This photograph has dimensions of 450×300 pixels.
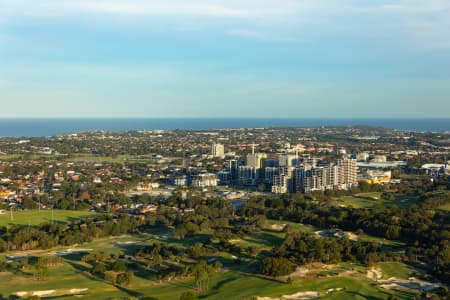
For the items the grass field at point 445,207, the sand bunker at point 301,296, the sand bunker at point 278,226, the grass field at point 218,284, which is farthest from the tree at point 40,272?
the grass field at point 445,207

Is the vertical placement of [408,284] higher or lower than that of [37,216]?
higher

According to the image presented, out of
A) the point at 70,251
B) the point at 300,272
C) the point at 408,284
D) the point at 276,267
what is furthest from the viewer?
the point at 70,251

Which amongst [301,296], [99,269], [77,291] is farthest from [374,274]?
[77,291]

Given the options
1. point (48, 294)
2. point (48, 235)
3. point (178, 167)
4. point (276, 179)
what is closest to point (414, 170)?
point (276, 179)

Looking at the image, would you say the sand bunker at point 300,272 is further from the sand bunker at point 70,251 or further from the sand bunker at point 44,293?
the sand bunker at point 70,251

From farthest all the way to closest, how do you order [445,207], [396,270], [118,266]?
[445,207] → [396,270] → [118,266]

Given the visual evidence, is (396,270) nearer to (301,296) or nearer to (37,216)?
(301,296)

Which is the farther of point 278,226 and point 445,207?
point 445,207

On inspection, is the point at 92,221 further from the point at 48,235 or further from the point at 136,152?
the point at 136,152

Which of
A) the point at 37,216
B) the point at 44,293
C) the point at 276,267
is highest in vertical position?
the point at 276,267

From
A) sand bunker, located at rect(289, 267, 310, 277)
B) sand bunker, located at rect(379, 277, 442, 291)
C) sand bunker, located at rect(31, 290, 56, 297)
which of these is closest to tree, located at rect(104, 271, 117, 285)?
sand bunker, located at rect(31, 290, 56, 297)
